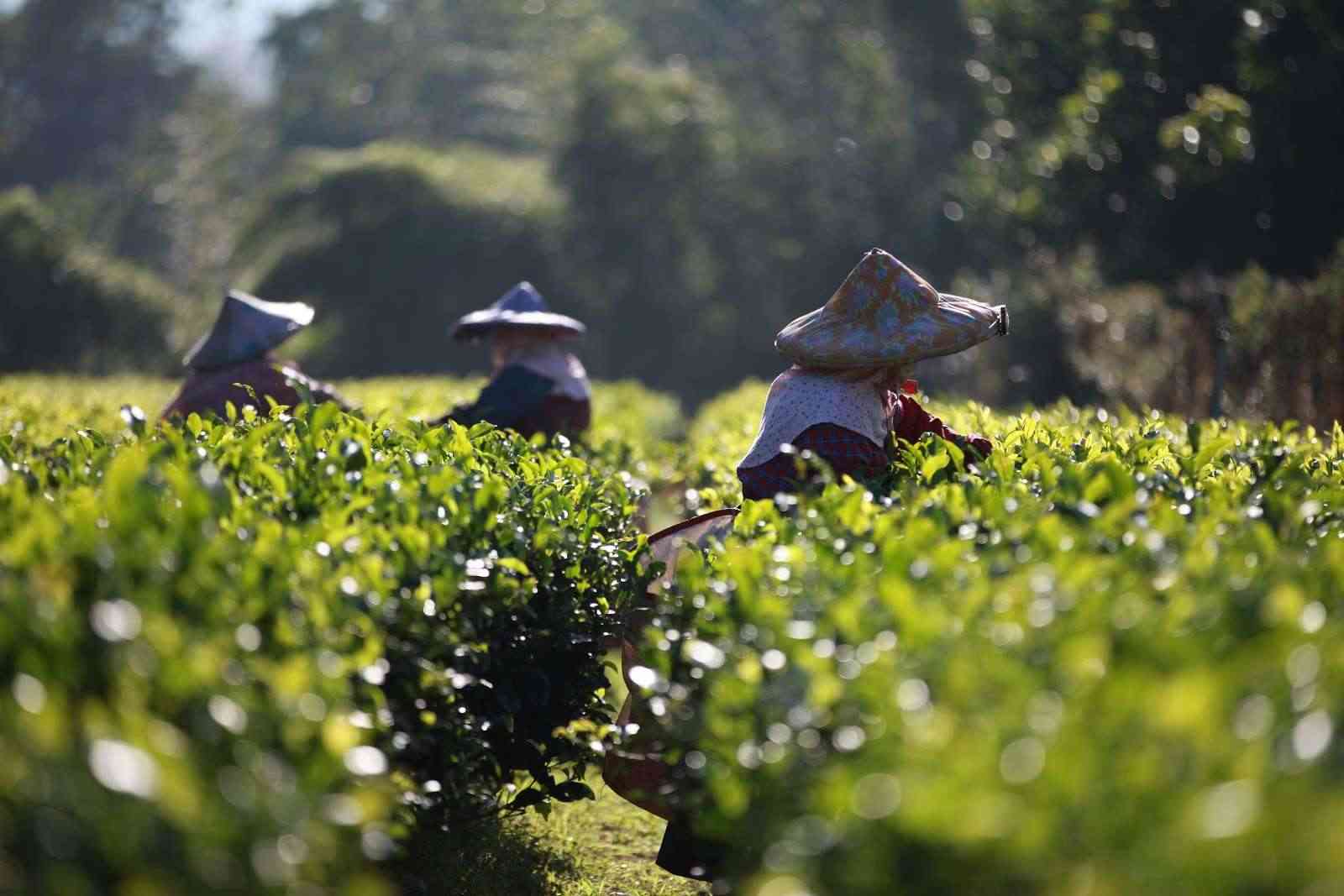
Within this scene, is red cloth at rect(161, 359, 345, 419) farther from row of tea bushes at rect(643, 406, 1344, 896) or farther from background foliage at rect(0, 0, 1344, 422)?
background foliage at rect(0, 0, 1344, 422)

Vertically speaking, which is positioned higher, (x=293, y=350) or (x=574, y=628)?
(x=574, y=628)

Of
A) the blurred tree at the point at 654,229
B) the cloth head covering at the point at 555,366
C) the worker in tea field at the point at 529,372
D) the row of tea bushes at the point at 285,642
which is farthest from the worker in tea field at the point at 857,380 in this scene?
the blurred tree at the point at 654,229

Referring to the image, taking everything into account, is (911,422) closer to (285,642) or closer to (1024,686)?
(285,642)

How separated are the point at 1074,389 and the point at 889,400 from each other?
13123 millimetres

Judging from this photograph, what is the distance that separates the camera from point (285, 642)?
3.12 metres

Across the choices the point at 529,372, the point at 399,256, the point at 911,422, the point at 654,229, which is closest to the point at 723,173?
the point at 654,229

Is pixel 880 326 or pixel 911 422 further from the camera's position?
pixel 911 422

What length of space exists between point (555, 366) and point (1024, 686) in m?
6.14

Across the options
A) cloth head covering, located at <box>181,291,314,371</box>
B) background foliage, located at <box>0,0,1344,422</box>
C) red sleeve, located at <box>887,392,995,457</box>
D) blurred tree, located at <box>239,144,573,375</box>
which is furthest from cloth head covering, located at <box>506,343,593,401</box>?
blurred tree, located at <box>239,144,573,375</box>

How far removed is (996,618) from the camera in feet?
9.87

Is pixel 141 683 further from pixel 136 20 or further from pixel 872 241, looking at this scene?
pixel 136 20

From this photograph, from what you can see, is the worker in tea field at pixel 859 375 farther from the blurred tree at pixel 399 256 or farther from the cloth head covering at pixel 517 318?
the blurred tree at pixel 399 256

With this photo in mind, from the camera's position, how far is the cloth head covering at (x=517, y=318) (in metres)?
8.45

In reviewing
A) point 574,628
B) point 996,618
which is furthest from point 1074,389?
point 996,618
